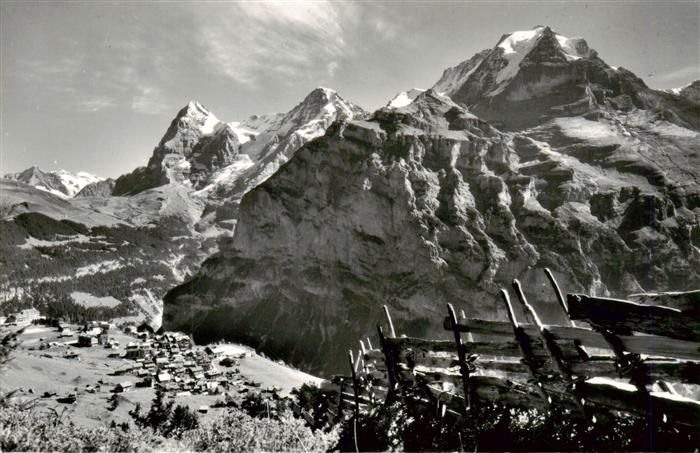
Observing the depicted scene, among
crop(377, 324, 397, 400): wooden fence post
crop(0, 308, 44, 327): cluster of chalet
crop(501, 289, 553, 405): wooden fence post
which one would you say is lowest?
crop(0, 308, 44, 327): cluster of chalet

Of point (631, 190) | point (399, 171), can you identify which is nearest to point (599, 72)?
point (631, 190)

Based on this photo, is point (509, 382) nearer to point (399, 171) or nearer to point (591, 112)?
point (399, 171)

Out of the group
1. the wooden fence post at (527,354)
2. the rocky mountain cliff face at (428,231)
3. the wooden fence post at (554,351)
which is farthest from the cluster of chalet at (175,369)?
the wooden fence post at (554,351)

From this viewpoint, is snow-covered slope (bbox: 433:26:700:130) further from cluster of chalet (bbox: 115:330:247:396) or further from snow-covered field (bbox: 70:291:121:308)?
snow-covered field (bbox: 70:291:121:308)

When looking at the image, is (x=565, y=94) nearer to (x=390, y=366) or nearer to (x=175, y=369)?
(x=175, y=369)

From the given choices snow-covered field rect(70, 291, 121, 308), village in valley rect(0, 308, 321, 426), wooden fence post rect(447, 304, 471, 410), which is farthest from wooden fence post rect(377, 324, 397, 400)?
snow-covered field rect(70, 291, 121, 308)

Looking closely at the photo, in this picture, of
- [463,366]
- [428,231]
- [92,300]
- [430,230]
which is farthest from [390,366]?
[92,300]
